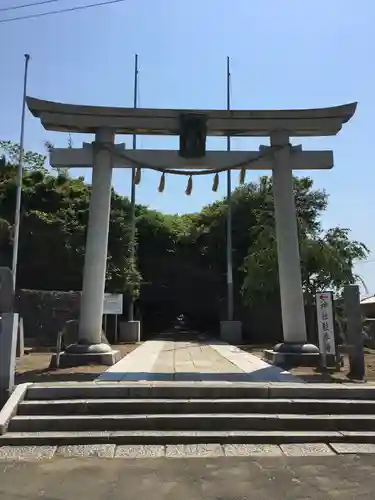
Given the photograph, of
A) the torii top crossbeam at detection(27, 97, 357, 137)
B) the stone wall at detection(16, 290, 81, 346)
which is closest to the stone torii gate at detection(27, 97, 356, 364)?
the torii top crossbeam at detection(27, 97, 357, 137)

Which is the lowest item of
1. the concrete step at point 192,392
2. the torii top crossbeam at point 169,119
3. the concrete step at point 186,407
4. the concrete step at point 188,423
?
the concrete step at point 188,423

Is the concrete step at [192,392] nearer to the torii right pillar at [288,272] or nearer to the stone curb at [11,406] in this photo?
the stone curb at [11,406]

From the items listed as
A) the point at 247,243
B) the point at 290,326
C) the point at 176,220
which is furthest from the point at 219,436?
the point at 176,220

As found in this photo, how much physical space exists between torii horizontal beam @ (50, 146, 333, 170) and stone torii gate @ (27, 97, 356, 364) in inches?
0.9

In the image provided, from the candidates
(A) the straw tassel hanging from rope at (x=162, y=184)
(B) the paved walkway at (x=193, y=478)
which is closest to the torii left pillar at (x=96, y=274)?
(A) the straw tassel hanging from rope at (x=162, y=184)

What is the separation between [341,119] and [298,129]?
1015 millimetres

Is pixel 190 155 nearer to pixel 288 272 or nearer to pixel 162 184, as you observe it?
pixel 162 184

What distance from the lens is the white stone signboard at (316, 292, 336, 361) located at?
938cm

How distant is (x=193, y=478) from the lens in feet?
15.8

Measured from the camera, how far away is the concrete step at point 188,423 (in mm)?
6297

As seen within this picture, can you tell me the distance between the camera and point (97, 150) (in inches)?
429

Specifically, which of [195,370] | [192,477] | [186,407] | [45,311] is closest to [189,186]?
[195,370]

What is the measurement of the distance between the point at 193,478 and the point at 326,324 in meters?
5.42

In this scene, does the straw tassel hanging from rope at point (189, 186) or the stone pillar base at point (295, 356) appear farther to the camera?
the straw tassel hanging from rope at point (189, 186)
